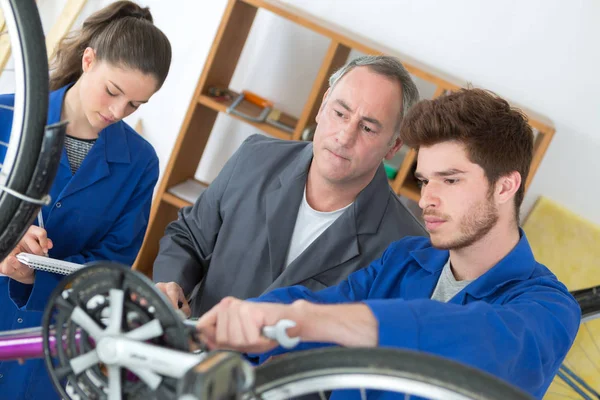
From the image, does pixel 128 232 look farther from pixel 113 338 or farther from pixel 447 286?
pixel 113 338

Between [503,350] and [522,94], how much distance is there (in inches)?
104

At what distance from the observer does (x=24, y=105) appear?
29.7 inches

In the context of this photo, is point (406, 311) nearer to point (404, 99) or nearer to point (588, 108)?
point (404, 99)

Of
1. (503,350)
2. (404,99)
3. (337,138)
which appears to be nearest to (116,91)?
(337,138)

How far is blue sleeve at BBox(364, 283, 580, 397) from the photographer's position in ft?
2.55

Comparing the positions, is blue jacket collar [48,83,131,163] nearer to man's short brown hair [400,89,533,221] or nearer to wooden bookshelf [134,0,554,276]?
man's short brown hair [400,89,533,221]

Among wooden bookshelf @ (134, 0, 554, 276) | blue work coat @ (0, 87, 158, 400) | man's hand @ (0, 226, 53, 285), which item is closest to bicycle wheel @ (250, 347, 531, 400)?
man's hand @ (0, 226, 53, 285)

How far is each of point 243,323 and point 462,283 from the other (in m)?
0.53

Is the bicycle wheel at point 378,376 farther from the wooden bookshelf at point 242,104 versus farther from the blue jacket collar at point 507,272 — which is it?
the wooden bookshelf at point 242,104

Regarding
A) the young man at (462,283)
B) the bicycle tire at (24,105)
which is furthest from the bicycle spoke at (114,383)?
the bicycle tire at (24,105)

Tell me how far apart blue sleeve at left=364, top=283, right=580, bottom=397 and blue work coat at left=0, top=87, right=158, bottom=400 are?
37.5 inches

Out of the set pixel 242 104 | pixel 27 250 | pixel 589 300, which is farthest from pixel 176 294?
pixel 242 104

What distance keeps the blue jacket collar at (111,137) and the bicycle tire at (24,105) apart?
0.78 metres

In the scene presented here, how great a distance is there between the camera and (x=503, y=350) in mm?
825
